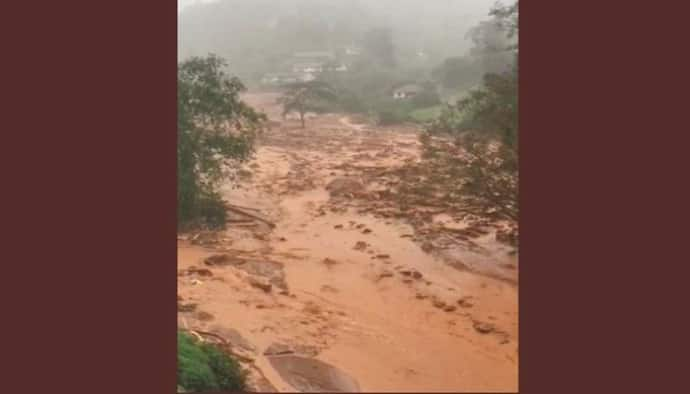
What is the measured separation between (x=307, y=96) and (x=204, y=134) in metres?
18.8

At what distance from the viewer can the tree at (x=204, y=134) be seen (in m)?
11.2

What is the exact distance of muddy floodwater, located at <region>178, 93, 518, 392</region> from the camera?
6.19 meters

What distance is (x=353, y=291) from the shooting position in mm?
8820

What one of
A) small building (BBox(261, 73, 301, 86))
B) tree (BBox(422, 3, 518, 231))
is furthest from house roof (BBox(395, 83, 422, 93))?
tree (BBox(422, 3, 518, 231))

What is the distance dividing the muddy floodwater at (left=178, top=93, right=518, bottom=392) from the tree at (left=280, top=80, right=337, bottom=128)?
1369 cm

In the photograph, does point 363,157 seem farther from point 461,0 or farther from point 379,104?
point 461,0

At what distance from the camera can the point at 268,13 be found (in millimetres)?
53719

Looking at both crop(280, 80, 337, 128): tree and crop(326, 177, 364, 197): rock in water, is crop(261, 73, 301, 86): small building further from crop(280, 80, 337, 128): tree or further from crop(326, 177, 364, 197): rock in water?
crop(326, 177, 364, 197): rock in water

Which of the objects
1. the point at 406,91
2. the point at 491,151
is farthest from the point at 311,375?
the point at 406,91

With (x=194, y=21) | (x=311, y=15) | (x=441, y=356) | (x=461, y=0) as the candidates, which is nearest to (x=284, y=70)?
(x=194, y=21)

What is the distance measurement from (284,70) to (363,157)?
67.9ft

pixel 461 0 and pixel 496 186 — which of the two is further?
pixel 461 0

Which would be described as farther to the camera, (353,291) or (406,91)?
(406,91)

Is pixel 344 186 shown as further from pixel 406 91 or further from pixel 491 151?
pixel 406 91
